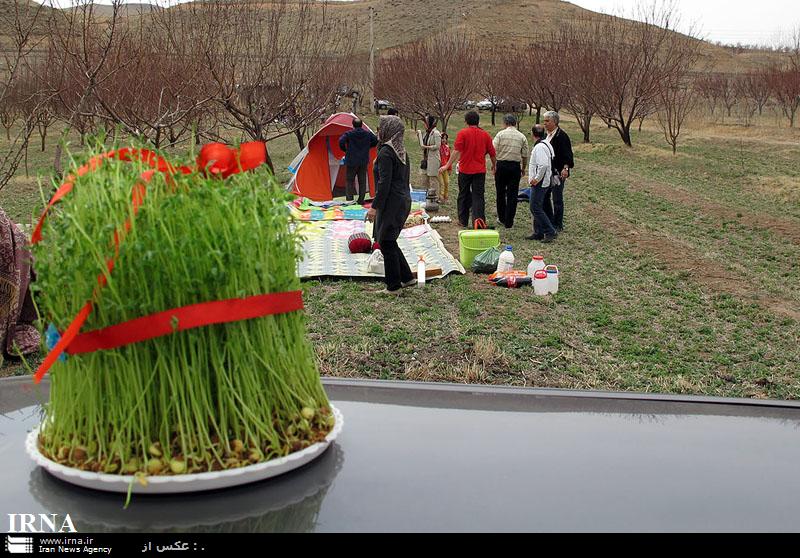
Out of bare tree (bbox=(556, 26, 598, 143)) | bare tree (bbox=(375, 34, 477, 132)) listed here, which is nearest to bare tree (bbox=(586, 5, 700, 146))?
bare tree (bbox=(556, 26, 598, 143))

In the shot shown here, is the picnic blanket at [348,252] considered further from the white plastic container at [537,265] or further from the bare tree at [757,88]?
the bare tree at [757,88]

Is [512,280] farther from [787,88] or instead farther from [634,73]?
[787,88]

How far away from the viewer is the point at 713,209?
13.4 metres

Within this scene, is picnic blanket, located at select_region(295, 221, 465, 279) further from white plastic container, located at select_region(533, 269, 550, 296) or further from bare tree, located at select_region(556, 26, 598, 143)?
bare tree, located at select_region(556, 26, 598, 143)

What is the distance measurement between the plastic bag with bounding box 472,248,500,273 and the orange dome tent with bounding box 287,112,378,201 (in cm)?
608

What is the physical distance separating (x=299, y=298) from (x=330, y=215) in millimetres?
10885

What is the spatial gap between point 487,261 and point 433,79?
22.0 meters

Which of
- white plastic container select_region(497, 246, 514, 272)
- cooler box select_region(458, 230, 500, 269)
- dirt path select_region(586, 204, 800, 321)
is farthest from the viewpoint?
cooler box select_region(458, 230, 500, 269)

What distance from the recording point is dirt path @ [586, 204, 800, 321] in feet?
24.3

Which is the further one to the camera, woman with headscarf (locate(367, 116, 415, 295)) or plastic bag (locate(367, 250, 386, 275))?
plastic bag (locate(367, 250, 386, 275))

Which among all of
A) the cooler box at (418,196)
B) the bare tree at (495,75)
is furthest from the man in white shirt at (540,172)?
the bare tree at (495,75)

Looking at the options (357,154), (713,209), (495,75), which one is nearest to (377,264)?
(357,154)

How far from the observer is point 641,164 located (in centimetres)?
2194

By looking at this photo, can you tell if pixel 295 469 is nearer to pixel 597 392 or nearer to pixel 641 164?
pixel 597 392
